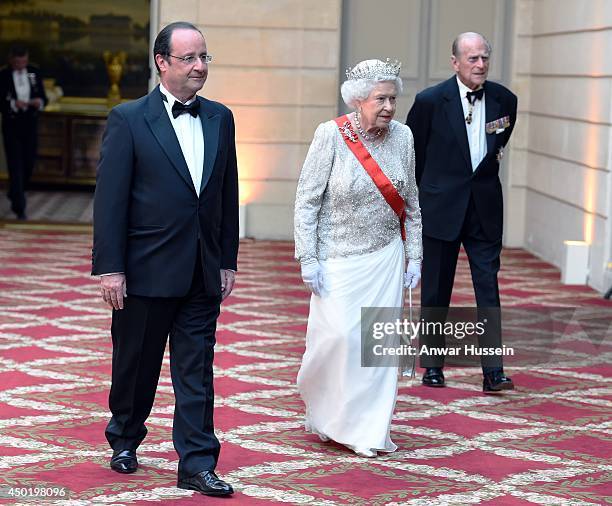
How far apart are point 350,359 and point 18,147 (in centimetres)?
990

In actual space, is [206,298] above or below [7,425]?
above

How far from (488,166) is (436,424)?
152 centimetres

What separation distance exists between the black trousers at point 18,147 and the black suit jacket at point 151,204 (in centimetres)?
1017

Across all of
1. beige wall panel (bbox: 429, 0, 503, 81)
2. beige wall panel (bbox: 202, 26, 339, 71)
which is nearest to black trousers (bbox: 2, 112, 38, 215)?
beige wall panel (bbox: 202, 26, 339, 71)

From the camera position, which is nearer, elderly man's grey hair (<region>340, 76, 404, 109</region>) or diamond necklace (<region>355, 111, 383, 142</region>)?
elderly man's grey hair (<region>340, 76, 404, 109</region>)

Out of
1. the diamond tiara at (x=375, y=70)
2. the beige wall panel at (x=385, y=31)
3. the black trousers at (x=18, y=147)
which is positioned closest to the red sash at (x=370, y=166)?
the diamond tiara at (x=375, y=70)

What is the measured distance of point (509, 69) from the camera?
14055 millimetres

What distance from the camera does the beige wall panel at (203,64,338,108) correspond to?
1392cm

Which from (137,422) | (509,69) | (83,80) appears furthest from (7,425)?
(83,80)

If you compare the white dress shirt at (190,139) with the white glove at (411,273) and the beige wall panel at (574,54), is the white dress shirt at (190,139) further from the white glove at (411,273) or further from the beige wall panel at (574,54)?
the beige wall panel at (574,54)

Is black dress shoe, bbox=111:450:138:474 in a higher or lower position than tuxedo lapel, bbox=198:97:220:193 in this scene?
lower

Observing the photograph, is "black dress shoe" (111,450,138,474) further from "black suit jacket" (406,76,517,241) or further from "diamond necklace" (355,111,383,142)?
"black suit jacket" (406,76,517,241)

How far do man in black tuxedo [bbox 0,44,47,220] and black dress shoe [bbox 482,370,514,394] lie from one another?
347 inches

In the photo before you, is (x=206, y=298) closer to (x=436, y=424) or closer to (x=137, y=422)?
(x=137, y=422)
